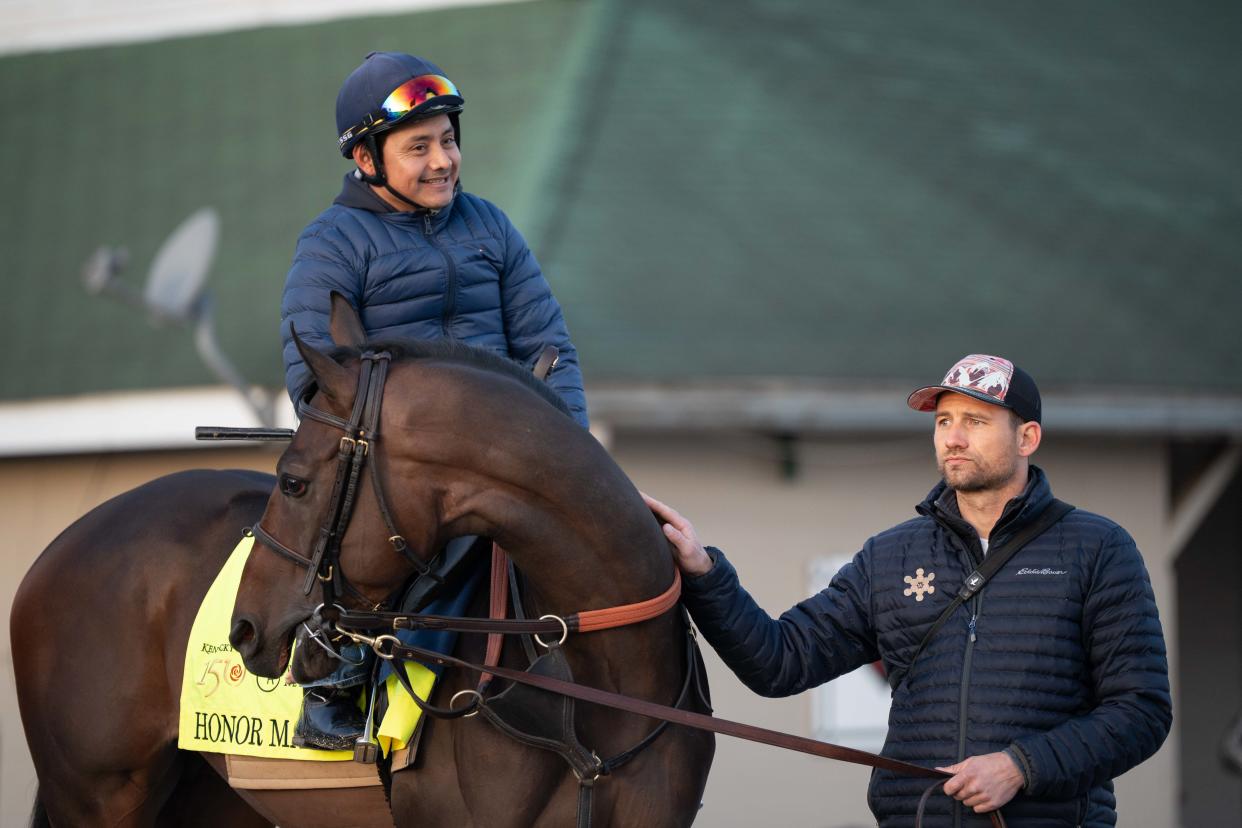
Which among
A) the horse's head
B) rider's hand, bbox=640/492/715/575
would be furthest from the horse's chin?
rider's hand, bbox=640/492/715/575

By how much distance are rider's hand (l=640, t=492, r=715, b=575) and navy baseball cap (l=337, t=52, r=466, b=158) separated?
120 cm

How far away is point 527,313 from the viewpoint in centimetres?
428

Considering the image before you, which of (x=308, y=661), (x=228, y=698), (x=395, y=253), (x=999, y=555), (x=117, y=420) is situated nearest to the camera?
(x=308, y=661)

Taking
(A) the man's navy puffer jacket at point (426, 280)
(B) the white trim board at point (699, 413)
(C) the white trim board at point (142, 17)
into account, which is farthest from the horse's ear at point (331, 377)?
(C) the white trim board at point (142, 17)

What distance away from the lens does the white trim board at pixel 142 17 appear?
1193 cm

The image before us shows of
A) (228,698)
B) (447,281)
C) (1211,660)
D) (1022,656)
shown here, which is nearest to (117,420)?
(228,698)

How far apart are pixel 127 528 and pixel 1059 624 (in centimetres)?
288

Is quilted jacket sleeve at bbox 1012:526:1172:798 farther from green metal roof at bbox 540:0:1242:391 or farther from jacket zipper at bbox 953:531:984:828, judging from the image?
green metal roof at bbox 540:0:1242:391

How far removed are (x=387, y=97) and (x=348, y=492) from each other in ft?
3.75

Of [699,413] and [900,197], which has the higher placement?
[900,197]

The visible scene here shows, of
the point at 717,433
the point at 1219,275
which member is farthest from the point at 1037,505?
the point at 1219,275

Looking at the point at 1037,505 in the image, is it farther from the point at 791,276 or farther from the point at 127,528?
the point at 791,276

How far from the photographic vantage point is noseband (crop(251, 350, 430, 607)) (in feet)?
11.1

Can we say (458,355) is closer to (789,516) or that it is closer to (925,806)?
(925,806)
